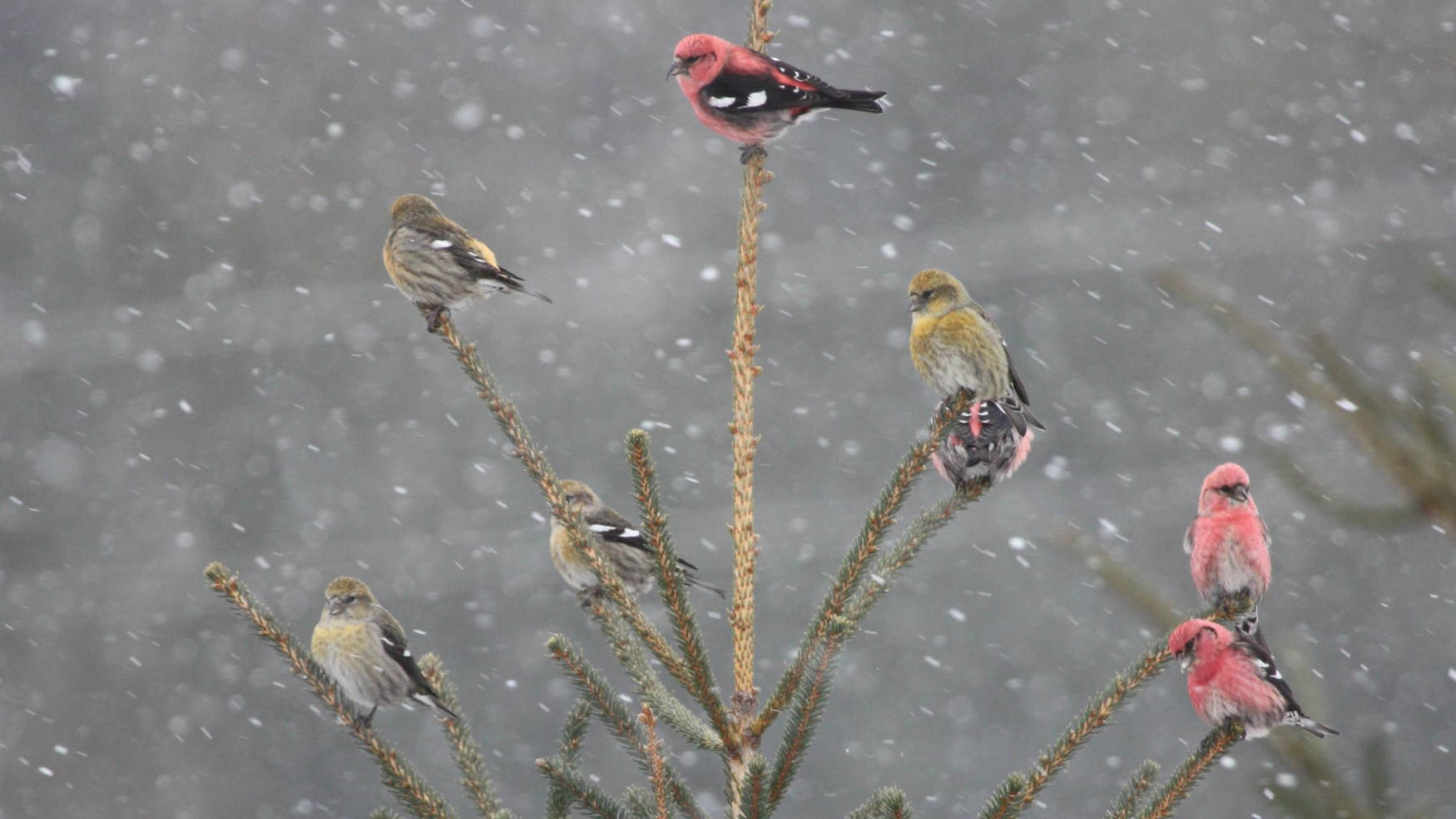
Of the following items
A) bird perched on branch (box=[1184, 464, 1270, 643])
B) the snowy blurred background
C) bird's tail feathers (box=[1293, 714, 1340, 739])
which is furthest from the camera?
the snowy blurred background

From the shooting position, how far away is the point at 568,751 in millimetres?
2062

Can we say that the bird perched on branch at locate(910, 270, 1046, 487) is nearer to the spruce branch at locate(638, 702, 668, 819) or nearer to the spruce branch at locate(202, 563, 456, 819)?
the spruce branch at locate(638, 702, 668, 819)

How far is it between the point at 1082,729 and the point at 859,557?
17.2 inches

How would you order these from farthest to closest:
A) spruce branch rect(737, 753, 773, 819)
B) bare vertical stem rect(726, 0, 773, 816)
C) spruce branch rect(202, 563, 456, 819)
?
bare vertical stem rect(726, 0, 773, 816) → spruce branch rect(202, 563, 456, 819) → spruce branch rect(737, 753, 773, 819)

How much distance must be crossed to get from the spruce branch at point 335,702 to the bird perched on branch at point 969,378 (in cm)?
108

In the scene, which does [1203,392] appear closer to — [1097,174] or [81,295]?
[1097,174]

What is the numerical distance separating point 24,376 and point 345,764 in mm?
4843

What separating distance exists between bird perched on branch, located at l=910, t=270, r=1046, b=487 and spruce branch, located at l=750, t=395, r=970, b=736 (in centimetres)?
23

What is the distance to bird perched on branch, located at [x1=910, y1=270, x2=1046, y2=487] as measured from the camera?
7.98ft

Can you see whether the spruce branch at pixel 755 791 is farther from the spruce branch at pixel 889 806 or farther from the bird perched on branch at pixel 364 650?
the bird perched on branch at pixel 364 650

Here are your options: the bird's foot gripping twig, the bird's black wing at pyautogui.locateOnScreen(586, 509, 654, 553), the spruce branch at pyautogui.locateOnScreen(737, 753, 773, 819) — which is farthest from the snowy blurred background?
the spruce branch at pyautogui.locateOnScreen(737, 753, 773, 819)

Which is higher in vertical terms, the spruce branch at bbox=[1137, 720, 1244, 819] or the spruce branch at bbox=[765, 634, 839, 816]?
the spruce branch at bbox=[765, 634, 839, 816]

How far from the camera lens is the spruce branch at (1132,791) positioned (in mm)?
1764

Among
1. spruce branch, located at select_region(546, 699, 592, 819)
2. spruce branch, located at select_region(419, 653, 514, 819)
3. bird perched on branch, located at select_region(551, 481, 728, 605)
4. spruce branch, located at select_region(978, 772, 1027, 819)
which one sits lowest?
bird perched on branch, located at select_region(551, 481, 728, 605)
